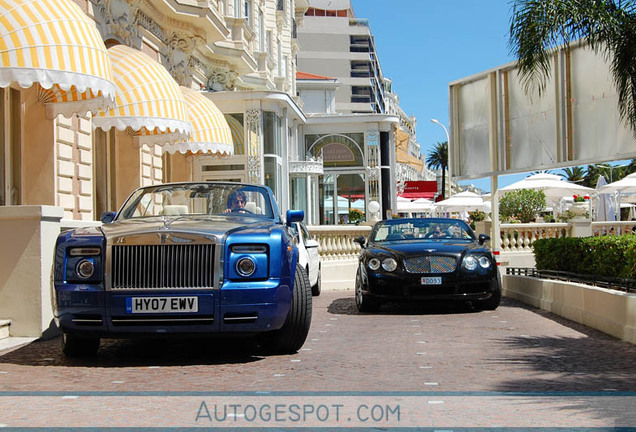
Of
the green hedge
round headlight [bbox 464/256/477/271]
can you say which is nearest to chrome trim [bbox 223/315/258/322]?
the green hedge

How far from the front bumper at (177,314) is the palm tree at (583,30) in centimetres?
679

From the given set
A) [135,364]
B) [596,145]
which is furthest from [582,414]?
[596,145]

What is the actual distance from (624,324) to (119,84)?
11.0 meters

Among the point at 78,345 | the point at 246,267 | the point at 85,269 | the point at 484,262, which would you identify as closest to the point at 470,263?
the point at 484,262

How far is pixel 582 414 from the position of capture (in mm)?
5488

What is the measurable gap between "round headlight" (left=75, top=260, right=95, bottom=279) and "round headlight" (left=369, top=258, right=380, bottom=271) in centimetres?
607

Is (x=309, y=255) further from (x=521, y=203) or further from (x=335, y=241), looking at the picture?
(x=521, y=203)

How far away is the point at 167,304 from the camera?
7.62 m

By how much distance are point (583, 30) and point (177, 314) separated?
26.3ft

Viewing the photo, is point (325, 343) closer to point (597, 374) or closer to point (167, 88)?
point (597, 374)

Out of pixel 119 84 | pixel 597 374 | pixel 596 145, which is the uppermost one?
pixel 119 84

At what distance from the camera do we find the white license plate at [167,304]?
7617 mm

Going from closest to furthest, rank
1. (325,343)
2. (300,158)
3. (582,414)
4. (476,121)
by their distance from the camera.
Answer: (582,414) → (325,343) → (476,121) → (300,158)

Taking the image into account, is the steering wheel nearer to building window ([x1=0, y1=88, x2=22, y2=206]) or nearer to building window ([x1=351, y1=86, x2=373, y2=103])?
building window ([x1=0, y1=88, x2=22, y2=206])
